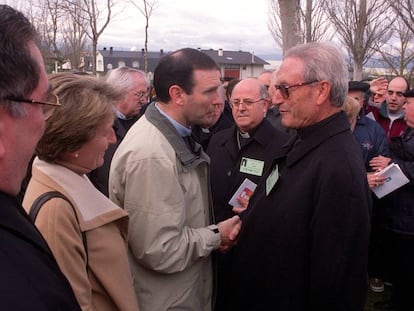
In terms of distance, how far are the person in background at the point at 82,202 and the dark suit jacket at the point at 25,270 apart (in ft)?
1.53

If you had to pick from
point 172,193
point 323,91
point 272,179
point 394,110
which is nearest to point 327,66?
point 323,91

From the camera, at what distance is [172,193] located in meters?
2.07

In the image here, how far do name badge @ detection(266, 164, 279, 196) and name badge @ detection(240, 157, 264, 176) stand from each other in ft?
4.01

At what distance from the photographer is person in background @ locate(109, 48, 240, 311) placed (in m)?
2.07

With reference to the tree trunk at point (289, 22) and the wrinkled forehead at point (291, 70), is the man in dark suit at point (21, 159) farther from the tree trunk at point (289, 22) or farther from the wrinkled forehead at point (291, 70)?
the tree trunk at point (289, 22)

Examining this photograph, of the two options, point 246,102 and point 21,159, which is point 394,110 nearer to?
point 246,102

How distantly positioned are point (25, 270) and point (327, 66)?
1748mm

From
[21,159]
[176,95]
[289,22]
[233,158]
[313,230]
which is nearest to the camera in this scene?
[21,159]

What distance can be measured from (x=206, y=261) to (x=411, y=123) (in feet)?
9.12

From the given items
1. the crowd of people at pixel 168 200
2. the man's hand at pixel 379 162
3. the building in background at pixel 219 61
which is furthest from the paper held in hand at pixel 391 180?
the building in background at pixel 219 61

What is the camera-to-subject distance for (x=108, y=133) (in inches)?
72.3

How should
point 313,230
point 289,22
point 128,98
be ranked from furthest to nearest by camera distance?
point 289,22 → point 128,98 → point 313,230

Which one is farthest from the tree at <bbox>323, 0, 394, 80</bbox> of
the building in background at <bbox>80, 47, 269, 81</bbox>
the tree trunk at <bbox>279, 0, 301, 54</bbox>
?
the building in background at <bbox>80, 47, 269, 81</bbox>

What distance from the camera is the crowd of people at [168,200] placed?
996 millimetres
